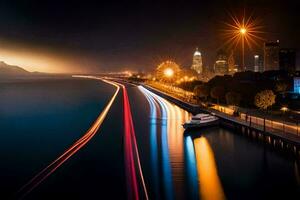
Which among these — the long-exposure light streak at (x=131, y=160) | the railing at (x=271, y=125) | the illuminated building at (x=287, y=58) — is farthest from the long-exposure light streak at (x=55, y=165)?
the illuminated building at (x=287, y=58)

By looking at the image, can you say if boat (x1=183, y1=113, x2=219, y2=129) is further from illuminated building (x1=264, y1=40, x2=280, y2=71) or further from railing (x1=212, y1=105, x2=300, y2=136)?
illuminated building (x1=264, y1=40, x2=280, y2=71)

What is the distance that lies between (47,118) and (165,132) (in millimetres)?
14536

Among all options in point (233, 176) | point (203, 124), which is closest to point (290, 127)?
point (233, 176)

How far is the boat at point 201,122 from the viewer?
2456 cm

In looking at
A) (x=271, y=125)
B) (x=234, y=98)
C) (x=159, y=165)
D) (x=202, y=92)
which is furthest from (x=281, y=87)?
(x=159, y=165)

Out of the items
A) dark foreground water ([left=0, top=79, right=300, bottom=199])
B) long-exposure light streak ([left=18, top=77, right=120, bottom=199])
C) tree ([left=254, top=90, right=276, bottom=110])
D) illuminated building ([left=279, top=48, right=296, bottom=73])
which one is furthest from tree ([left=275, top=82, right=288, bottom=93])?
illuminated building ([left=279, top=48, right=296, bottom=73])

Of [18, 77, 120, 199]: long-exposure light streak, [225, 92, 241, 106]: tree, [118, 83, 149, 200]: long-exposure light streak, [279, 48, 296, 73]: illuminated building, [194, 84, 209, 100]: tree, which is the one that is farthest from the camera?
[279, 48, 296, 73]: illuminated building

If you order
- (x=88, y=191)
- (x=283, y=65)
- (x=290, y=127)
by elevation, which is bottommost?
(x=88, y=191)

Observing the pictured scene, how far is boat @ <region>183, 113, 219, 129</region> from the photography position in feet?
80.6

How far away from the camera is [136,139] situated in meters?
22.4

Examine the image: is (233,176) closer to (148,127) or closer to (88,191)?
(88,191)

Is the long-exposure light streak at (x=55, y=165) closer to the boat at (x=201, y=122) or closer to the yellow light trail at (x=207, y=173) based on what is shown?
the yellow light trail at (x=207, y=173)

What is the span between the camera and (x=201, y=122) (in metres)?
24.8

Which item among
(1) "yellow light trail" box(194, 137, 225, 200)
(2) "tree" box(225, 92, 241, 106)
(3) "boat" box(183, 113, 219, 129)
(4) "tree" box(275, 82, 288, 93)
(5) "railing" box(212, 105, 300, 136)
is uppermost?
(4) "tree" box(275, 82, 288, 93)
